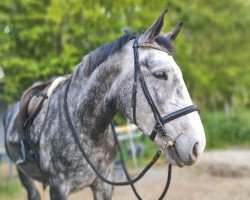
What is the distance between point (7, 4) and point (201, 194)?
637cm

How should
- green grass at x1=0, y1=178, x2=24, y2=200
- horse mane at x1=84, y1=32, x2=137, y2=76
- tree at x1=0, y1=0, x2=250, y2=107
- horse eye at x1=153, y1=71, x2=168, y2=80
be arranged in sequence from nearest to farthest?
horse eye at x1=153, y1=71, x2=168, y2=80
horse mane at x1=84, y1=32, x2=137, y2=76
green grass at x1=0, y1=178, x2=24, y2=200
tree at x1=0, y1=0, x2=250, y2=107

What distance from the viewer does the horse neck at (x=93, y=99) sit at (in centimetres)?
326

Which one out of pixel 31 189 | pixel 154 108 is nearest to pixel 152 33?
pixel 154 108

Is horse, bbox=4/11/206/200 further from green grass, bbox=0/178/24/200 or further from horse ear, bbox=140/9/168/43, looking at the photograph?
green grass, bbox=0/178/24/200

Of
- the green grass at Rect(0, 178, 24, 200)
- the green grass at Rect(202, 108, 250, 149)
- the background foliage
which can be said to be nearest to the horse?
the green grass at Rect(0, 178, 24, 200)

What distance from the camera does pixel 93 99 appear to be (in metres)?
3.39

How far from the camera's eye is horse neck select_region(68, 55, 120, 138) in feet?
10.7

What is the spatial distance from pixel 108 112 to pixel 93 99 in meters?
0.17

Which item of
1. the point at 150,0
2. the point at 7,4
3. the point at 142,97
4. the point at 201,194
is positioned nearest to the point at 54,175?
the point at 142,97

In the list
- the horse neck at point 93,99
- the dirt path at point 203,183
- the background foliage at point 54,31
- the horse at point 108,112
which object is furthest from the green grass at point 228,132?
the horse neck at point 93,99

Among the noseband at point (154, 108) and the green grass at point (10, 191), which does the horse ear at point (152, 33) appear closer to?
the noseband at point (154, 108)

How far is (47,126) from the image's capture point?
3.67 m

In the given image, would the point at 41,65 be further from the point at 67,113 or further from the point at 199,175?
the point at 67,113

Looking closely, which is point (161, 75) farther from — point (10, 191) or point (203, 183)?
point (10, 191)
